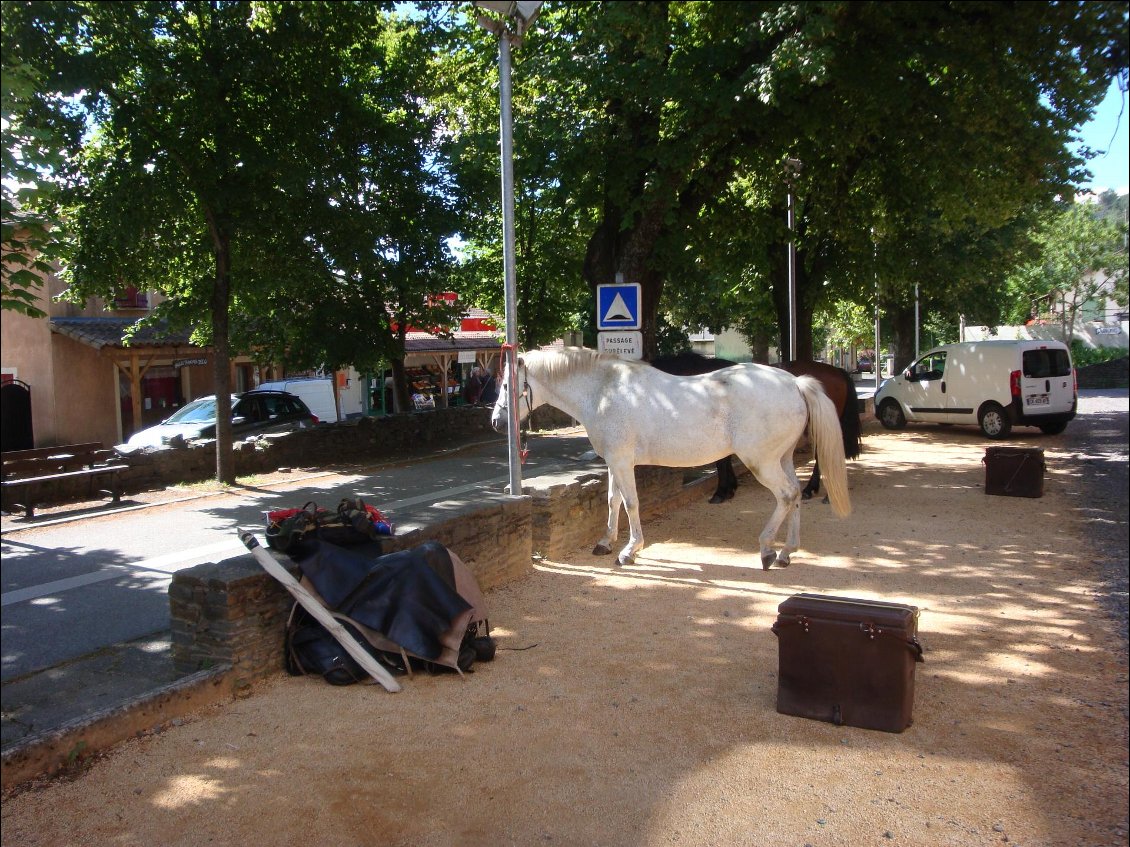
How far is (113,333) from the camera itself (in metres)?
12.0

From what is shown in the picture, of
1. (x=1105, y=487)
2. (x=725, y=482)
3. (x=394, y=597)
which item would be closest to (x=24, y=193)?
(x=394, y=597)

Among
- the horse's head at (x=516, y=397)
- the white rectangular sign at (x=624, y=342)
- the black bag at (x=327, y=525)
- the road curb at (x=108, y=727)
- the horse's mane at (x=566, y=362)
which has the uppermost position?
the white rectangular sign at (x=624, y=342)

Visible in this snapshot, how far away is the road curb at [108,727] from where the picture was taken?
3.96 metres

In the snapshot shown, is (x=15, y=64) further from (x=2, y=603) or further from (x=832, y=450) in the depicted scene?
(x=832, y=450)

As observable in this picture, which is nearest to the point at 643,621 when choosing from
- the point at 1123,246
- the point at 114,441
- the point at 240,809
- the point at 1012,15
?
the point at 240,809

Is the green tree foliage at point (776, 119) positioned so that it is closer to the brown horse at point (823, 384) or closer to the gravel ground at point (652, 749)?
the brown horse at point (823, 384)

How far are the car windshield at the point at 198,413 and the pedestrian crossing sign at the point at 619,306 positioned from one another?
29.9 ft

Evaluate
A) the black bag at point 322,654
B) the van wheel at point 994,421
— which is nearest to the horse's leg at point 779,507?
the black bag at point 322,654

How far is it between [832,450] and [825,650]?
12.4 ft

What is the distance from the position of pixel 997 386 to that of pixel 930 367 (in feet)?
7.53

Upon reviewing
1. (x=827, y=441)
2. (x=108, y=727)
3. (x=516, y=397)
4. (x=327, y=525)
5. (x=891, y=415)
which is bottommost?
(x=108, y=727)

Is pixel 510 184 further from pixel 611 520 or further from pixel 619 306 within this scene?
pixel 611 520

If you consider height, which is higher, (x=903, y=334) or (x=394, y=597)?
(x=903, y=334)

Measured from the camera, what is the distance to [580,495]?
9297 mm
